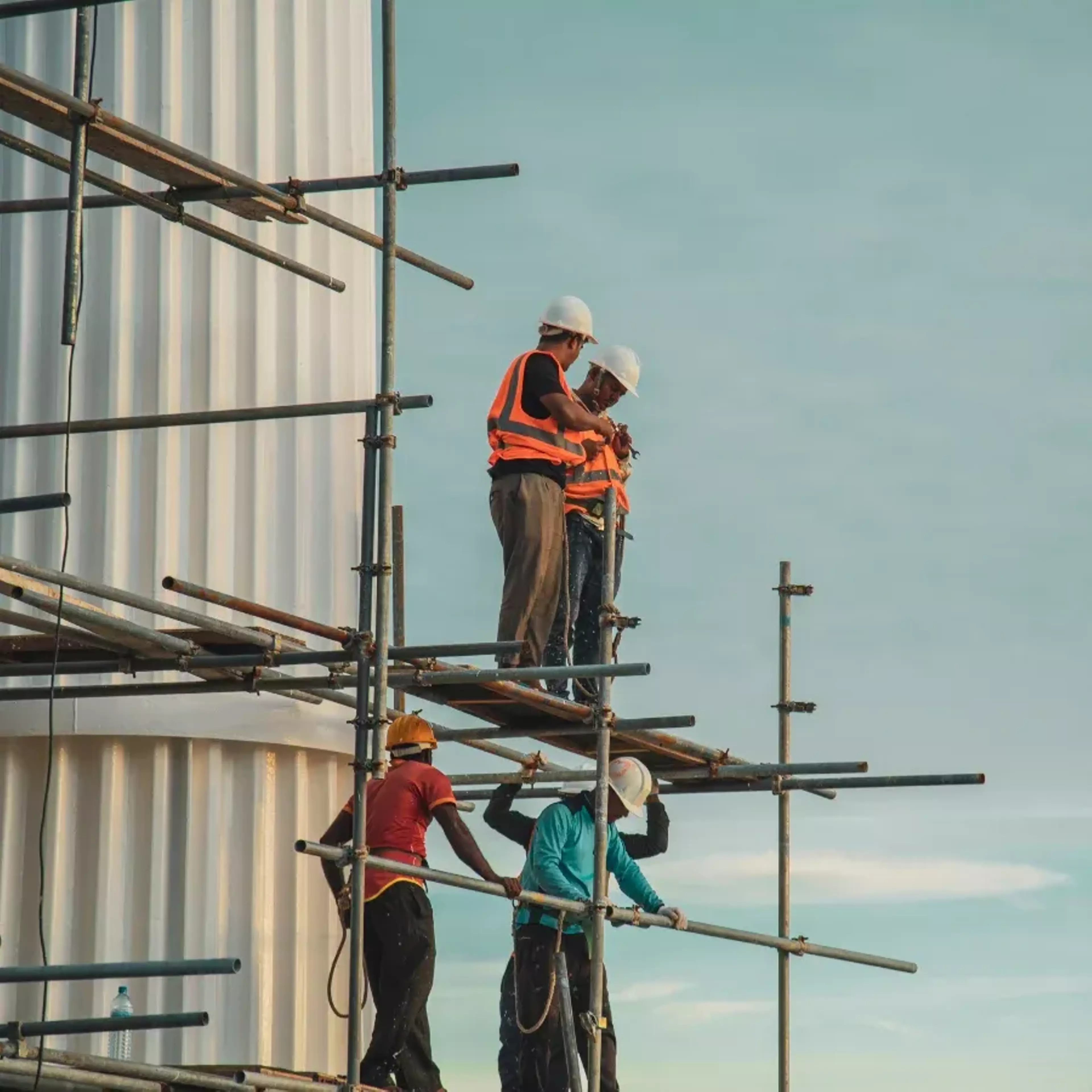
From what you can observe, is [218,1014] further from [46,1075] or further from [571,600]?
[46,1075]

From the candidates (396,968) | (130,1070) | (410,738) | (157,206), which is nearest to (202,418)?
(157,206)

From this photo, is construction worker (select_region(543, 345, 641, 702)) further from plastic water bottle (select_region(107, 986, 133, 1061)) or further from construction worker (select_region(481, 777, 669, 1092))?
plastic water bottle (select_region(107, 986, 133, 1061))

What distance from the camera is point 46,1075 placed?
399 inches

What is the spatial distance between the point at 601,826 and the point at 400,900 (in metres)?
1.53

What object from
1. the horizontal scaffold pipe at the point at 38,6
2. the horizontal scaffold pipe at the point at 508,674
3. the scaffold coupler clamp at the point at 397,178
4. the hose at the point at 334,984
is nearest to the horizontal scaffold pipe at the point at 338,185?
the scaffold coupler clamp at the point at 397,178

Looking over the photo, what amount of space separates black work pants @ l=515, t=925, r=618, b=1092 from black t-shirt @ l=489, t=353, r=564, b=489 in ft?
9.06

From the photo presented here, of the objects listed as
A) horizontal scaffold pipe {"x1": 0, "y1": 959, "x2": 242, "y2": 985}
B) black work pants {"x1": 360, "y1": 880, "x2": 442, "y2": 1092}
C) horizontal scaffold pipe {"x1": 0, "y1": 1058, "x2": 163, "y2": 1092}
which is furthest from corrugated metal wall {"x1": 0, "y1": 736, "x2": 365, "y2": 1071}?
horizontal scaffold pipe {"x1": 0, "y1": 959, "x2": 242, "y2": 985}

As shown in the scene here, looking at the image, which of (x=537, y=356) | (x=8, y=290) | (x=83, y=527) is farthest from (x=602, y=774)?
(x=8, y=290)

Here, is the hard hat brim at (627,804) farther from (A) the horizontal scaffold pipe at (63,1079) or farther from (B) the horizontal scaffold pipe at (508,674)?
(A) the horizontal scaffold pipe at (63,1079)

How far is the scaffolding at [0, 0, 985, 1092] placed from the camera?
39.2 ft

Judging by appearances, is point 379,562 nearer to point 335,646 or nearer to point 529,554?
point 529,554

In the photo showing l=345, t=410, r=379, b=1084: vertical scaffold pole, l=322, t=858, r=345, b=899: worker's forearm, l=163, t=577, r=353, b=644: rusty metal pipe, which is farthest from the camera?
l=322, t=858, r=345, b=899: worker's forearm

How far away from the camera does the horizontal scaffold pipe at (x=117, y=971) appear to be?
30.1 feet

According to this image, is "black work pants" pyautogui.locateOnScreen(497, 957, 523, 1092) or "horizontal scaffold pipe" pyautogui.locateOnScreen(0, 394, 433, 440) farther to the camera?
"black work pants" pyautogui.locateOnScreen(497, 957, 523, 1092)
